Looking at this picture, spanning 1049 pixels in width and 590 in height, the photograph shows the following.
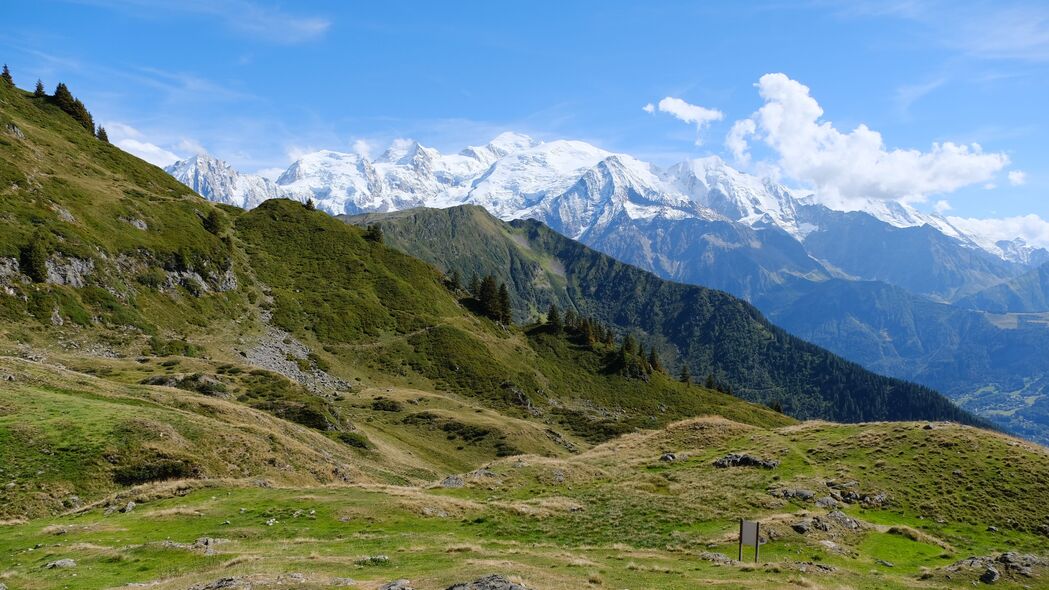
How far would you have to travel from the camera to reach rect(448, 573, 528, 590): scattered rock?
19.2 meters

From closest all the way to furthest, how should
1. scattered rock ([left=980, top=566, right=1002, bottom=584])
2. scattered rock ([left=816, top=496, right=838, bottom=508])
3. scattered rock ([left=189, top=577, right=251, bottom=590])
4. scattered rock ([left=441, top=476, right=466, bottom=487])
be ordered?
scattered rock ([left=189, top=577, right=251, bottom=590]) → scattered rock ([left=980, top=566, right=1002, bottom=584]) → scattered rock ([left=816, top=496, right=838, bottom=508]) → scattered rock ([left=441, top=476, right=466, bottom=487])

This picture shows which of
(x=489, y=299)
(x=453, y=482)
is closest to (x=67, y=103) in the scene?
(x=489, y=299)

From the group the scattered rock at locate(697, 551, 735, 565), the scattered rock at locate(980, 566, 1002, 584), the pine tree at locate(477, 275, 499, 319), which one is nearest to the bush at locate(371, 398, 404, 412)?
the scattered rock at locate(697, 551, 735, 565)

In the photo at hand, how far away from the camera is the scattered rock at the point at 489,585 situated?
63.2 feet

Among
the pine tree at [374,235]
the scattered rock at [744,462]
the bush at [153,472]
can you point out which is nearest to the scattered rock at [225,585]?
the bush at [153,472]

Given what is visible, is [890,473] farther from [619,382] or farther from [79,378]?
[619,382]

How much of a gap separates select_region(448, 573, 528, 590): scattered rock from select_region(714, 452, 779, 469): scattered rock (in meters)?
32.4

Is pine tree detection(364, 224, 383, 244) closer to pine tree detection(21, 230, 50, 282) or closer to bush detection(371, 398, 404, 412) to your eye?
bush detection(371, 398, 404, 412)

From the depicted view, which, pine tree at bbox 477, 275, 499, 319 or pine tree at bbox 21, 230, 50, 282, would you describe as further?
pine tree at bbox 477, 275, 499, 319

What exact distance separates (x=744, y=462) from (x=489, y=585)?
33517mm

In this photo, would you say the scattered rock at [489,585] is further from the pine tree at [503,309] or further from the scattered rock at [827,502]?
the pine tree at [503,309]

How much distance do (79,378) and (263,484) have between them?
94.0 feet

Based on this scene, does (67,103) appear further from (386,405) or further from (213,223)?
(386,405)

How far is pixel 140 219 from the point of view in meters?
122
